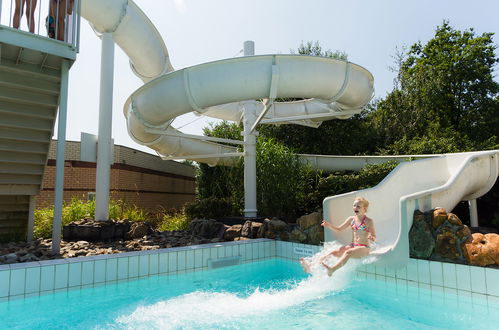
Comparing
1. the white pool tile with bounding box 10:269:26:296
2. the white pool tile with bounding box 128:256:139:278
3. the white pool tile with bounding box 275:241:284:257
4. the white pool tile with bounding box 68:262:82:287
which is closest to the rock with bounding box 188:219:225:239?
the white pool tile with bounding box 275:241:284:257

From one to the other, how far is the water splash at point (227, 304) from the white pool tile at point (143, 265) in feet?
3.26

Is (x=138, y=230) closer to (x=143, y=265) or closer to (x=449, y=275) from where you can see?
(x=143, y=265)

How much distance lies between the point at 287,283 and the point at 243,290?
74 cm

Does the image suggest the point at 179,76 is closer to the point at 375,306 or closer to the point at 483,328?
the point at 375,306

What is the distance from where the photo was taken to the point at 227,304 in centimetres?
376

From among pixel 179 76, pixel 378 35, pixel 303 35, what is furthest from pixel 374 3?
pixel 303 35

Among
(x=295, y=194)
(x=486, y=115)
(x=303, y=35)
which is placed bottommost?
(x=295, y=194)

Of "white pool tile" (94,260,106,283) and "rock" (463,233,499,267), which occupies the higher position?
"rock" (463,233,499,267)

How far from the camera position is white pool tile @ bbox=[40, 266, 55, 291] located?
399 cm

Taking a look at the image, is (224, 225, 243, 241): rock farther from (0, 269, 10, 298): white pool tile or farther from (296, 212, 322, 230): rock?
(0, 269, 10, 298): white pool tile

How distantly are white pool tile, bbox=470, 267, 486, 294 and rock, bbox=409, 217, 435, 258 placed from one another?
1.87 ft

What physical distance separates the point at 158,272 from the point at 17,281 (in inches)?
67.8

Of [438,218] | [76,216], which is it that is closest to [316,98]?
[438,218]

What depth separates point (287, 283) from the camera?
4766 mm
